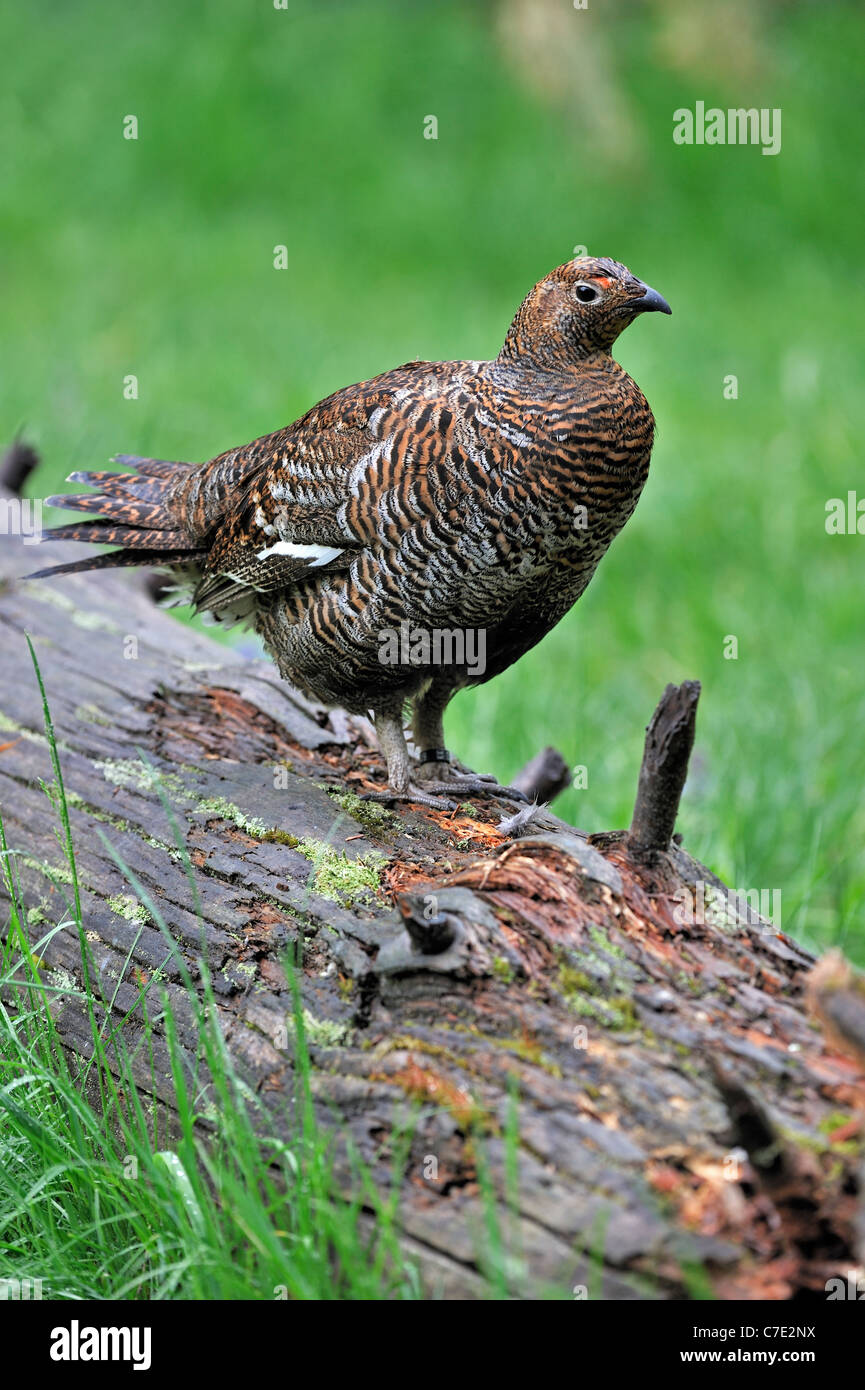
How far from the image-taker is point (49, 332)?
33.0 feet

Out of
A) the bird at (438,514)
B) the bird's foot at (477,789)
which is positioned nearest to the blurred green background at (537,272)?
the bird's foot at (477,789)

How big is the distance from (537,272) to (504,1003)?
10.2 metres

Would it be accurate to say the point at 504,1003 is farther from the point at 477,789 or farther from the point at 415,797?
the point at 477,789

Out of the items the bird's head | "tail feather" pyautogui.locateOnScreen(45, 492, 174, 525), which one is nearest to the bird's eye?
the bird's head

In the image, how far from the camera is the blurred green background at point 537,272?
562cm

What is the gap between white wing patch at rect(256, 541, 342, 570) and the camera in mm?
3398

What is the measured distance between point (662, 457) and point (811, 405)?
4.54 feet

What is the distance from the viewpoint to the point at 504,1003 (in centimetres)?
224

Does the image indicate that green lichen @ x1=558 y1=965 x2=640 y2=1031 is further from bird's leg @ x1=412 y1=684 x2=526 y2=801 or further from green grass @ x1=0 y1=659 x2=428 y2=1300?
bird's leg @ x1=412 y1=684 x2=526 y2=801

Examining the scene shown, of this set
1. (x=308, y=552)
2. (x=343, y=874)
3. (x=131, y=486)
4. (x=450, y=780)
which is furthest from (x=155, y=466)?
(x=343, y=874)

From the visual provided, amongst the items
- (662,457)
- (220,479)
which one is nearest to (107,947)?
(220,479)

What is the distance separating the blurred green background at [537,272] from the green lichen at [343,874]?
5.31 ft

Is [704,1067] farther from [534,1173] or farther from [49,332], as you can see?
[49,332]

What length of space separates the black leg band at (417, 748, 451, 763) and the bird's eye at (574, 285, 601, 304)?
130 cm
